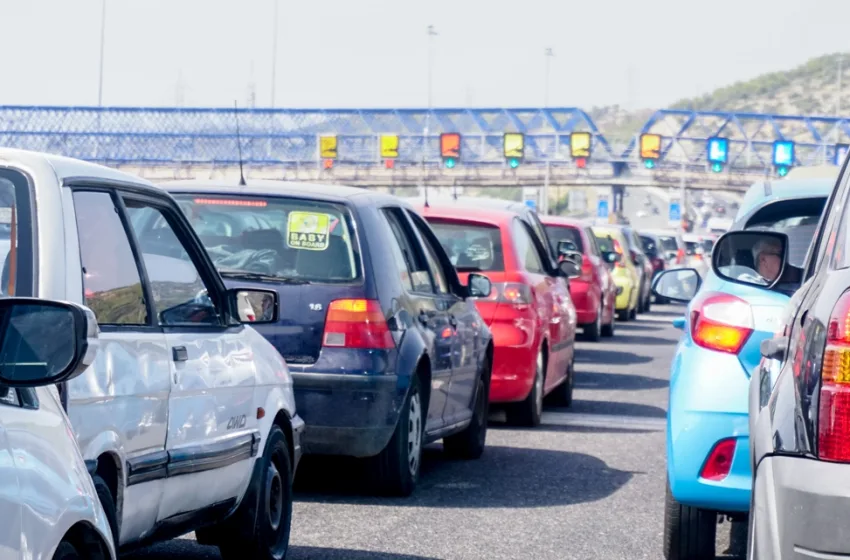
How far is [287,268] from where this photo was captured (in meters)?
8.23

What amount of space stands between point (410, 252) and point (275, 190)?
98 cm

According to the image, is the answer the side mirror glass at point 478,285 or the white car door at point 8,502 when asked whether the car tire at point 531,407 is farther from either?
the white car door at point 8,502

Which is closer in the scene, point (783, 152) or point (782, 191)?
point (782, 191)

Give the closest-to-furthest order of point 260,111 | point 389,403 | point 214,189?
point 389,403
point 214,189
point 260,111

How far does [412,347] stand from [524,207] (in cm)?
513

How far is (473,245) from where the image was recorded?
464 inches

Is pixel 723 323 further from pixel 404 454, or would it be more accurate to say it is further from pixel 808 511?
pixel 808 511

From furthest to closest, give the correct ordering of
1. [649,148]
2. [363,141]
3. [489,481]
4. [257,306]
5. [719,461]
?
[363,141], [649,148], [489,481], [257,306], [719,461]

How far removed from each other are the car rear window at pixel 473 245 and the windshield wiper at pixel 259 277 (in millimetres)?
3585

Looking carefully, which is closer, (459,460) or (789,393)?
(789,393)

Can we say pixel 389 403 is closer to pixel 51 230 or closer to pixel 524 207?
pixel 51 230

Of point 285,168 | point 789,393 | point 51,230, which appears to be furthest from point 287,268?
point 285,168

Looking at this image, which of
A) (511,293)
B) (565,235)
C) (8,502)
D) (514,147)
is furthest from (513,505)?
(514,147)

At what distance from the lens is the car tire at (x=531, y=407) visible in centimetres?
1189
